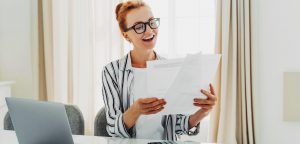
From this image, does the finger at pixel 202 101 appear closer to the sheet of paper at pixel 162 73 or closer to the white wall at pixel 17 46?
the sheet of paper at pixel 162 73

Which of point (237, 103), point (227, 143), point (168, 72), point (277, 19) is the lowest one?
point (227, 143)

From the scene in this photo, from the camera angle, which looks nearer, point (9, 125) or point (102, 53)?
point (9, 125)

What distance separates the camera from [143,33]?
1.65 metres

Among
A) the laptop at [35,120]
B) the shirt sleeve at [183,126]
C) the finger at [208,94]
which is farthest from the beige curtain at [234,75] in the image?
the laptop at [35,120]

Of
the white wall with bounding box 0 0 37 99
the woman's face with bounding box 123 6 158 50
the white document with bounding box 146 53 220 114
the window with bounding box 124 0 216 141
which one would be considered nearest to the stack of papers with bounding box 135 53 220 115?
the white document with bounding box 146 53 220 114

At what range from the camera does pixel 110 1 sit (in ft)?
10.8

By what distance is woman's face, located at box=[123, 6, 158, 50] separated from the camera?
1650mm

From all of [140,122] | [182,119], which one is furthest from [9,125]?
[182,119]

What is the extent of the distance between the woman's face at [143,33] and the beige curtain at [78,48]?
63.2 inches

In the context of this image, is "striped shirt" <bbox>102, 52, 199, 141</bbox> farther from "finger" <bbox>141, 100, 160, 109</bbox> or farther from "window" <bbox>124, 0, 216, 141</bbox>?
"window" <bbox>124, 0, 216, 141</bbox>

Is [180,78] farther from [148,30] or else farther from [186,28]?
[186,28]

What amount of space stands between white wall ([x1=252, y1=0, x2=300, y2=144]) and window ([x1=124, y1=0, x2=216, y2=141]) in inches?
16.2

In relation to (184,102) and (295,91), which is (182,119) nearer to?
Answer: (184,102)

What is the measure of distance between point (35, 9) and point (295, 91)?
256 cm
